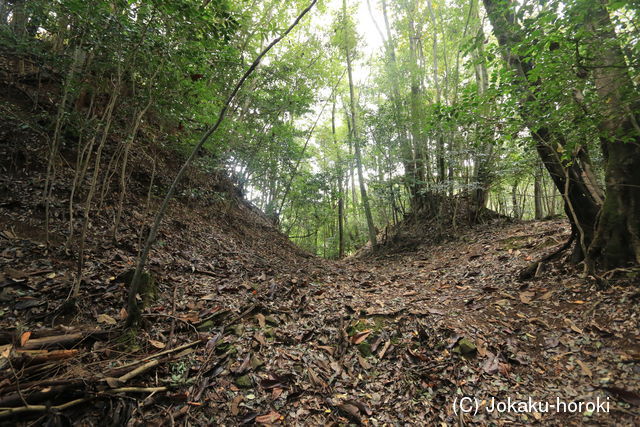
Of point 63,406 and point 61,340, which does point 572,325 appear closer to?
point 63,406

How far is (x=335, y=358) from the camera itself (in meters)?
3.35

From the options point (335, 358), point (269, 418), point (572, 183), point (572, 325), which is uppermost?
point (572, 183)

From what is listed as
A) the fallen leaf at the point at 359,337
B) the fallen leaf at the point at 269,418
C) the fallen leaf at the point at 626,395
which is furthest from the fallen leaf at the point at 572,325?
the fallen leaf at the point at 269,418

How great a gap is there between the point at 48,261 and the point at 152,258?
1.36 meters

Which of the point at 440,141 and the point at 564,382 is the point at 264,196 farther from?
the point at 564,382

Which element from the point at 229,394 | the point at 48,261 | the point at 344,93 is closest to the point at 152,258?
the point at 48,261

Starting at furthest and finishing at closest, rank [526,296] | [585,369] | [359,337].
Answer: [526,296], [359,337], [585,369]

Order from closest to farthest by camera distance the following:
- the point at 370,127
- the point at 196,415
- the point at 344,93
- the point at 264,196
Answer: the point at 196,415 → the point at 370,127 → the point at 264,196 → the point at 344,93

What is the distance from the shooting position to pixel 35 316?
299 centimetres

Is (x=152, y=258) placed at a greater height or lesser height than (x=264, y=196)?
lesser

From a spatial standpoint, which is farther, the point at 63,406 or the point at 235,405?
the point at 235,405

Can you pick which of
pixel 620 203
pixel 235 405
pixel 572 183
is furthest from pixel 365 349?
pixel 572 183

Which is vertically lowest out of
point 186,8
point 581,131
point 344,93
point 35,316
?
point 35,316

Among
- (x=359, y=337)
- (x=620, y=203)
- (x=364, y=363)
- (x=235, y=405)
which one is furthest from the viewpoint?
(x=620, y=203)
